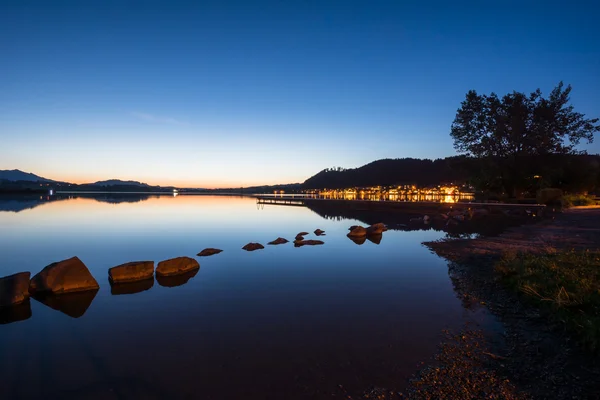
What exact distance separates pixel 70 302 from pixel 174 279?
13.5ft

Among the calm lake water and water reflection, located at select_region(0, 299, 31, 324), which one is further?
water reflection, located at select_region(0, 299, 31, 324)

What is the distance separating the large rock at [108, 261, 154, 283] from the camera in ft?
46.0

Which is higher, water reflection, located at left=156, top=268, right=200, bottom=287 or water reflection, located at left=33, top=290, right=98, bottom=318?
water reflection, located at left=33, top=290, right=98, bottom=318

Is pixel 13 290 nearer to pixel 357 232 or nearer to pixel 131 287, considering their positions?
pixel 131 287

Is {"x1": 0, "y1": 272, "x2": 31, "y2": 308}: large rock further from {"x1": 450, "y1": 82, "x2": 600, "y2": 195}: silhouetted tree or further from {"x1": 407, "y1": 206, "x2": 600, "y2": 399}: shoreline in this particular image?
{"x1": 450, "y1": 82, "x2": 600, "y2": 195}: silhouetted tree

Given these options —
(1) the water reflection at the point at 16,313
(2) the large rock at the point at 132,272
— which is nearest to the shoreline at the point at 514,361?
(1) the water reflection at the point at 16,313

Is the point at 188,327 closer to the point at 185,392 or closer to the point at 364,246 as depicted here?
the point at 185,392

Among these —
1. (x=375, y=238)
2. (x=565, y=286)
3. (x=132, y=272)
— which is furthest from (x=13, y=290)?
(x=375, y=238)

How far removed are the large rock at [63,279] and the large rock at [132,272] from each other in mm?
936

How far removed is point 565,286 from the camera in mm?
9023

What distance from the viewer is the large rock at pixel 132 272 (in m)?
14.0

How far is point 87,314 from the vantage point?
1052 centimetres

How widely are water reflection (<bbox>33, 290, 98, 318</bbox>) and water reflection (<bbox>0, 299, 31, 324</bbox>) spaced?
509 millimetres

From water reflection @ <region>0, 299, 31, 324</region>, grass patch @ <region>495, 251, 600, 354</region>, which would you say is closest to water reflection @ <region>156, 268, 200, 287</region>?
water reflection @ <region>0, 299, 31, 324</region>
